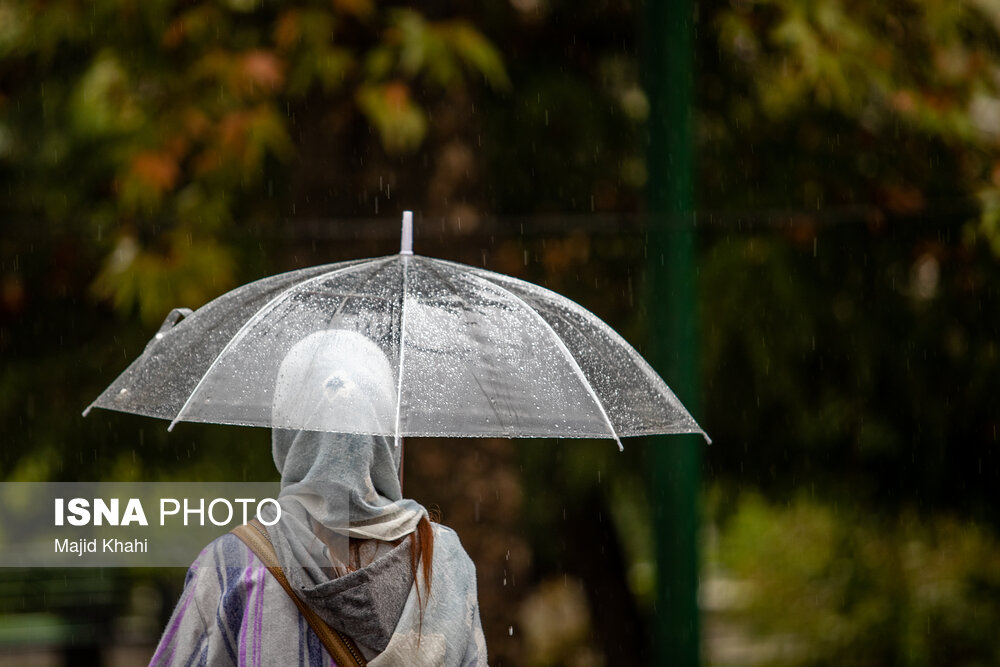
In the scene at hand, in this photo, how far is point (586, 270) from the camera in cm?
698

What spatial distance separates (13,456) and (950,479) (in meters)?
5.30

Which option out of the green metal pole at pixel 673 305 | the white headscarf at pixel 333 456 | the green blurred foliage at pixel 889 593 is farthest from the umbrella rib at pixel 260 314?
the green blurred foliage at pixel 889 593

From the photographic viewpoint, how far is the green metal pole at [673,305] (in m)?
5.03

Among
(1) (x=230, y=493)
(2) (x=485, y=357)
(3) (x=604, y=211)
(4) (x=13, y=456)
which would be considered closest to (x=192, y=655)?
(2) (x=485, y=357)

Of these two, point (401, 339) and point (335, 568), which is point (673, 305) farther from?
point (335, 568)

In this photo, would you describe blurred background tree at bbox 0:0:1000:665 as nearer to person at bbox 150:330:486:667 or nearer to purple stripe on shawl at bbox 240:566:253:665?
person at bbox 150:330:486:667

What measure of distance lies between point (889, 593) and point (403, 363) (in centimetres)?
555

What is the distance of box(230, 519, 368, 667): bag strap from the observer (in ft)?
8.09

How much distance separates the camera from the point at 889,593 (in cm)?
743

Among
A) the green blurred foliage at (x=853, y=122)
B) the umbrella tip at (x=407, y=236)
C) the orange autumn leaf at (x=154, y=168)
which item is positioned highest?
the green blurred foliage at (x=853, y=122)

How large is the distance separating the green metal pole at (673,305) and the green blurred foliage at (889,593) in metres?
2.22

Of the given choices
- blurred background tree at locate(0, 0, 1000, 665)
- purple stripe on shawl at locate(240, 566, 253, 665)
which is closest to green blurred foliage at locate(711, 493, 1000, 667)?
blurred background tree at locate(0, 0, 1000, 665)

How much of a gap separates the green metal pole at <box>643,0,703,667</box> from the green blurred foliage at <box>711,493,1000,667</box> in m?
2.22

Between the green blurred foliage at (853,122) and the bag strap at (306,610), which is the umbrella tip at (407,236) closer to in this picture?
the bag strap at (306,610)
